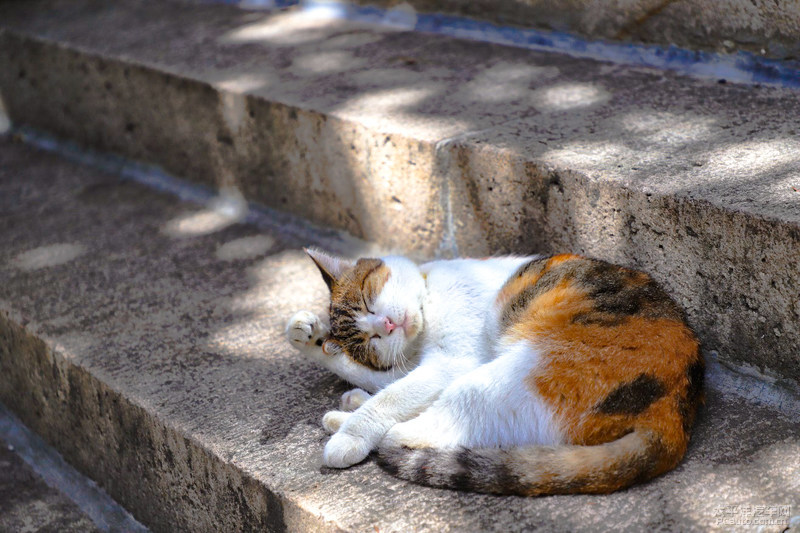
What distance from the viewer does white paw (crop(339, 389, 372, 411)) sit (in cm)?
242

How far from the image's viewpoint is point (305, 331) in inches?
102

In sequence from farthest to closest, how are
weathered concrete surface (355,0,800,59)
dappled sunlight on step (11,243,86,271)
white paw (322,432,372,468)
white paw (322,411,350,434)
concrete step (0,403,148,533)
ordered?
dappled sunlight on step (11,243,86,271) < weathered concrete surface (355,0,800,59) < concrete step (0,403,148,533) < white paw (322,411,350,434) < white paw (322,432,372,468)

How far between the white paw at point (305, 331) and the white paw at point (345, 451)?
0.48 meters

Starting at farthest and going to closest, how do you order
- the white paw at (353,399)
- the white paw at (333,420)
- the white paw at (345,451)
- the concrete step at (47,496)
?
the concrete step at (47,496)
the white paw at (353,399)
the white paw at (333,420)
the white paw at (345,451)

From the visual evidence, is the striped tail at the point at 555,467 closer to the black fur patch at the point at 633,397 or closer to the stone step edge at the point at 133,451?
the black fur patch at the point at 633,397

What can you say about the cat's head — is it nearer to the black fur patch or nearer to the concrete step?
the black fur patch

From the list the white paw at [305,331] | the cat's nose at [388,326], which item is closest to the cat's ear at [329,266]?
the white paw at [305,331]

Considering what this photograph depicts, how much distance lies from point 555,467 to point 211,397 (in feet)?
3.86

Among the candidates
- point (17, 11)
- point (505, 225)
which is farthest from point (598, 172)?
point (17, 11)

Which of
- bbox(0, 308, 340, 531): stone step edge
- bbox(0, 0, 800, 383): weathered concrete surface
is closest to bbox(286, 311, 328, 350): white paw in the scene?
bbox(0, 308, 340, 531): stone step edge

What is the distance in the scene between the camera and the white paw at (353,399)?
7.95ft

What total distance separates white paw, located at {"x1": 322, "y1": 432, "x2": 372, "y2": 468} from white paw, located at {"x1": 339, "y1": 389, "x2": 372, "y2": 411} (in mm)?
217

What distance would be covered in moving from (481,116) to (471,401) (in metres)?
1.43

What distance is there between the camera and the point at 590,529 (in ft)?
6.02
